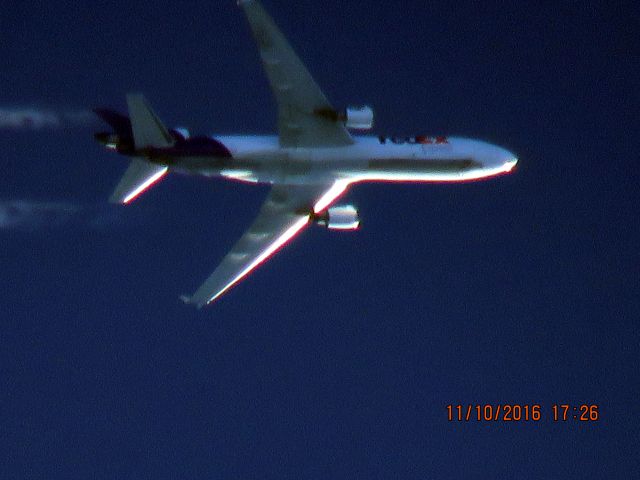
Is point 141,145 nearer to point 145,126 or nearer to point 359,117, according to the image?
point 145,126

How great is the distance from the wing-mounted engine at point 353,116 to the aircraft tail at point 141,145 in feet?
20.8

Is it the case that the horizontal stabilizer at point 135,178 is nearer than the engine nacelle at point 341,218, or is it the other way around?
the horizontal stabilizer at point 135,178

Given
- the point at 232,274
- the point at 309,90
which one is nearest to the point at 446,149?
the point at 309,90

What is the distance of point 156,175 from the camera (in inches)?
2557

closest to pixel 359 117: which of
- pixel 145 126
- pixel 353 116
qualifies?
pixel 353 116

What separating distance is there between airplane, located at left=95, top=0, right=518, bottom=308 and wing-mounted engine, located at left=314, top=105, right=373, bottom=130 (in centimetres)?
4

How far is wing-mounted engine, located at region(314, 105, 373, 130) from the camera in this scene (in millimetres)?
65438

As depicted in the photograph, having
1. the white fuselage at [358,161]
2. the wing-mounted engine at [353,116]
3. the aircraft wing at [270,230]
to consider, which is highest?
the wing-mounted engine at [353,116]

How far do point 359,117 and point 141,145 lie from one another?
8.88 meters

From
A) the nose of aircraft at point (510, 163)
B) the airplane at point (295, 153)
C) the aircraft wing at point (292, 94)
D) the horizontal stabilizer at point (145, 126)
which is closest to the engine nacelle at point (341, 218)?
the airplane at point (295, 153)

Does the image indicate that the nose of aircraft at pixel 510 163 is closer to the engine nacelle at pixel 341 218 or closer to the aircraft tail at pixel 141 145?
the engine nacelle at pixel 341 218

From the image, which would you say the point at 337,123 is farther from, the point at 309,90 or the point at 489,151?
the point at 489,151

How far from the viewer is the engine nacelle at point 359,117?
65812 millimetres

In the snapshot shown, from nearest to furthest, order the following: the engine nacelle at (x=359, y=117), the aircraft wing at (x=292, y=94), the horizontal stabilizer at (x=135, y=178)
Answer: the aircraft wing at (x=292, y=94)
the horizontal stabilizer at (x=135, y=178)
the engine nacelle at (x=359, y=117)
